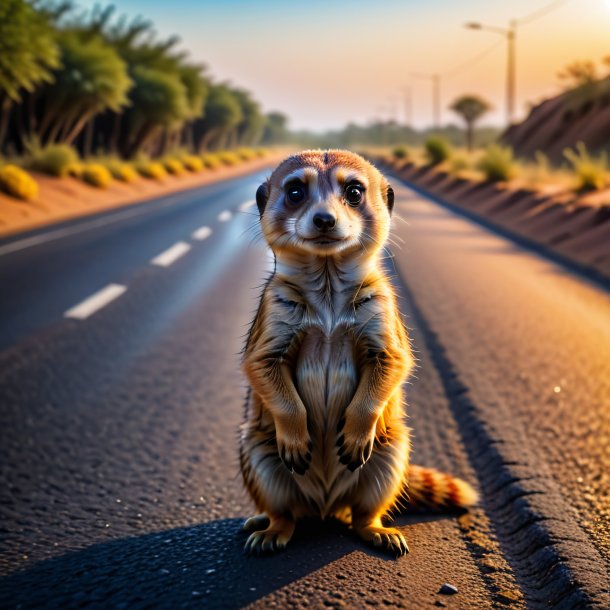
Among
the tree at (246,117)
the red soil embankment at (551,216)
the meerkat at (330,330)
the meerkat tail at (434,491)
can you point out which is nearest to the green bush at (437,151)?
the red soil embankment at (551,216)

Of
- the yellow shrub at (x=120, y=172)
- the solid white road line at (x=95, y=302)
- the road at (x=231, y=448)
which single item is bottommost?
the road at (x=231, y=448)

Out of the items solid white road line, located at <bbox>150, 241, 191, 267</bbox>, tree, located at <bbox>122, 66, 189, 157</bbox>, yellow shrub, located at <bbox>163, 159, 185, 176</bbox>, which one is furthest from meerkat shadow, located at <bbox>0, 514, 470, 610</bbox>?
tree, located at <bbox>122, 66, 189, 157</bbox>

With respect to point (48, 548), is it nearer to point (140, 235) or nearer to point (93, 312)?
point (93, 312)

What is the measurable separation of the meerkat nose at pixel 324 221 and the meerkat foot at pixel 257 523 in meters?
1.23

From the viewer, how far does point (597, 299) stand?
9547 millimetres

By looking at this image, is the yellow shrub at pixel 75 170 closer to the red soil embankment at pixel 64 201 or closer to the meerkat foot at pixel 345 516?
the red soil embankment at pixel 64 201

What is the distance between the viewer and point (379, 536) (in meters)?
2.79

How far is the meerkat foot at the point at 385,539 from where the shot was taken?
9.14ft

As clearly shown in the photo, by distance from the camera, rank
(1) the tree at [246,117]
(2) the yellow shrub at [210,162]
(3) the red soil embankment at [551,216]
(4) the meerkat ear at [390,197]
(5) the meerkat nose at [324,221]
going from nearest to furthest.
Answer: (5) the meerkat nose at [324,221], (4) the meerkat ear at [390,197], (3) the red soil embankment at [551,216], (2) the yellow shrub at [210,162], (1) the tree at [246,117]

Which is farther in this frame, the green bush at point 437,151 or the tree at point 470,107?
the tree at point 470,107

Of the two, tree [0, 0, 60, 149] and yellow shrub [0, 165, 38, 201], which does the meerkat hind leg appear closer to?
yellow shrub [0, 165, 38, 201]

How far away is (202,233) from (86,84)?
2042cm

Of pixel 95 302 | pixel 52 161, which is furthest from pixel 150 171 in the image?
pixel 95 302

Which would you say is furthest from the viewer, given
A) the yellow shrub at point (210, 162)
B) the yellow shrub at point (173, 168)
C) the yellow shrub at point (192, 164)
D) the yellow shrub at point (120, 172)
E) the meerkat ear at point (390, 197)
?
the yellow shrub at point (210, 162)
